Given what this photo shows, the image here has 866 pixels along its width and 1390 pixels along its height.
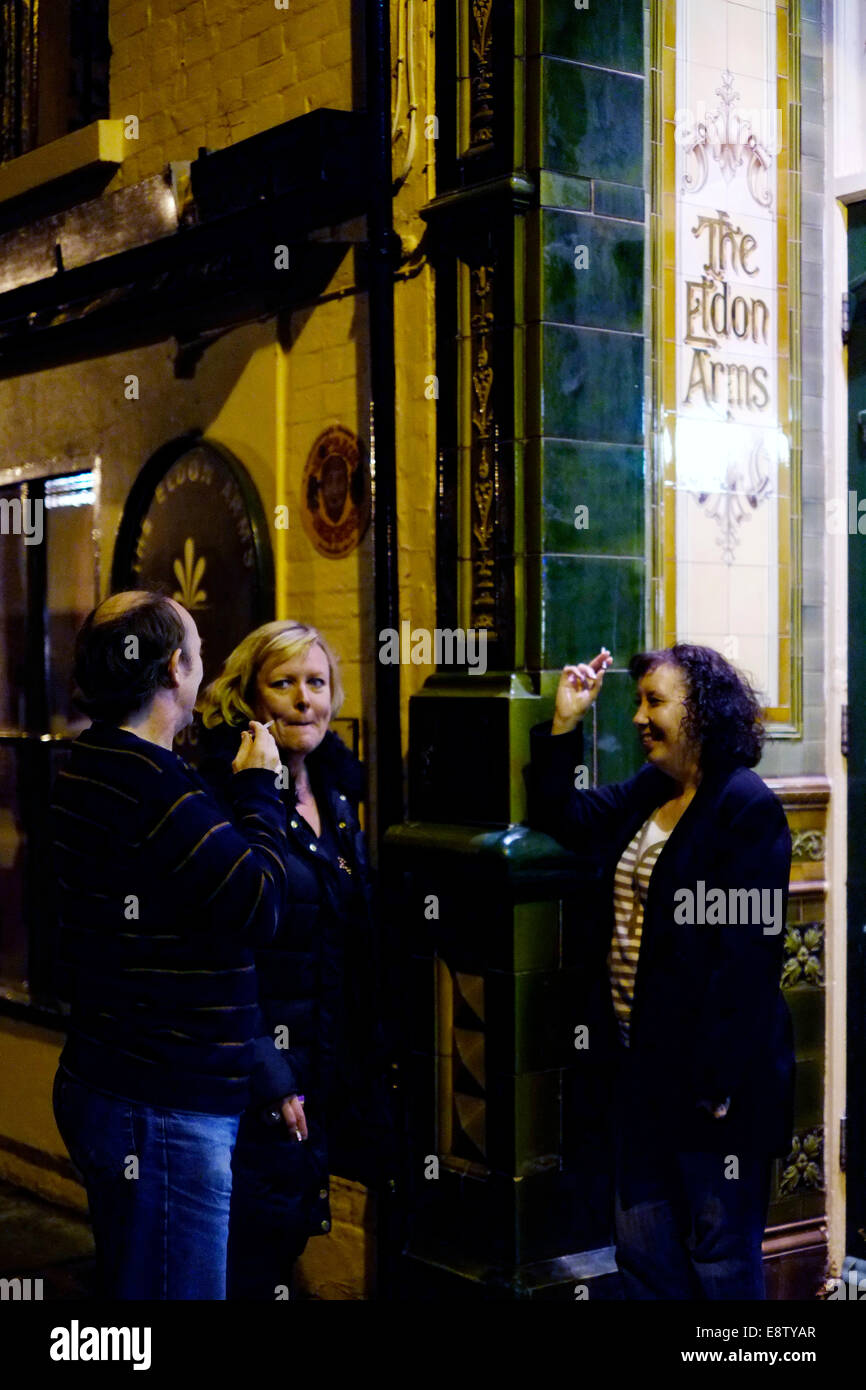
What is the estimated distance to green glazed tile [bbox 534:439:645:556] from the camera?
196 inches

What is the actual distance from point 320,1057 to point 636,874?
96cm

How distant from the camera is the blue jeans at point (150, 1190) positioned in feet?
12.0

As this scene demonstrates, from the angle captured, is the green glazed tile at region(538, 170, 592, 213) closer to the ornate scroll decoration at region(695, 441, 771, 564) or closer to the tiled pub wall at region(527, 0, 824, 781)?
the tiled pub wall at region(527, 0, 824, 781)

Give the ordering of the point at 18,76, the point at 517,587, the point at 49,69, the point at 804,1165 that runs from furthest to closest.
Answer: the point at 18,76 → the point at 49,69 → the point at 804,1165 → the point at 517,587

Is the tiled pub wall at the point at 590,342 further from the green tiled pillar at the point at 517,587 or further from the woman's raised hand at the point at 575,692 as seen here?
the woman's raised hand at the point at 575,692

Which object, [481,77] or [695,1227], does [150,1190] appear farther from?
[481,77]

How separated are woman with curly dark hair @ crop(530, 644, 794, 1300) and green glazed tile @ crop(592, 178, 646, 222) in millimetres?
1392

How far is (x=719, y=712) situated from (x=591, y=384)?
1131mm

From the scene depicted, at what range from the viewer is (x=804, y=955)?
551 centimetres

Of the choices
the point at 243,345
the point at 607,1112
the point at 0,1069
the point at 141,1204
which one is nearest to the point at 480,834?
the point at 607,1112

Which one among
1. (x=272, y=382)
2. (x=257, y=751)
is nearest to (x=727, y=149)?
(x=272, y=382)

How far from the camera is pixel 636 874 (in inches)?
182

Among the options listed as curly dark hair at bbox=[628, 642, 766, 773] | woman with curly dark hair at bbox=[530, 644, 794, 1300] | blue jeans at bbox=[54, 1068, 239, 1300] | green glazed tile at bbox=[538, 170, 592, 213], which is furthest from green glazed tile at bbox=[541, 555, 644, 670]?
blue jeans at bbox=[54, 1068, 239, 1300]
